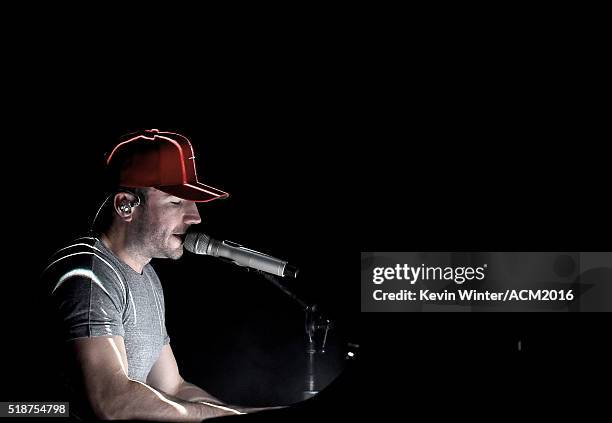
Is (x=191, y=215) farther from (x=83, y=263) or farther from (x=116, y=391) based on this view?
(x=116, y=391)

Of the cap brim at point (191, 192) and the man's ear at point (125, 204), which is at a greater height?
the cap brim at point (191, 192)

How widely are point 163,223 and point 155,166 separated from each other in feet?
0.63

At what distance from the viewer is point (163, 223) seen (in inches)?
94.7

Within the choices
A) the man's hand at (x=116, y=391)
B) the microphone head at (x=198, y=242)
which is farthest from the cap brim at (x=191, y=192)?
the man's hand at (x=116, y=391)

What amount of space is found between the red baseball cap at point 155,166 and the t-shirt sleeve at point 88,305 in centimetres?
36

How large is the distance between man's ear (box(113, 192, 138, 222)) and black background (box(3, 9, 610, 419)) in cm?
41

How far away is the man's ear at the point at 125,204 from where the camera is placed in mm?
2414

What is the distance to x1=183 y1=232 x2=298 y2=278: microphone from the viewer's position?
6.13 feet

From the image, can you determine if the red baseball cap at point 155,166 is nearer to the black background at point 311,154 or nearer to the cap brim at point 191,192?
the cap brim at point 191,192

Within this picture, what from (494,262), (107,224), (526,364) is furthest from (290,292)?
(494,262)

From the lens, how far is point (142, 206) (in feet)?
7.97

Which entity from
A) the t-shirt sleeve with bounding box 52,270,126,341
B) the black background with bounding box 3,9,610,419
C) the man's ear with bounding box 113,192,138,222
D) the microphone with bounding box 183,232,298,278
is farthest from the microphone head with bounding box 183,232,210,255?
the black background with bounding box 3,9,610,419

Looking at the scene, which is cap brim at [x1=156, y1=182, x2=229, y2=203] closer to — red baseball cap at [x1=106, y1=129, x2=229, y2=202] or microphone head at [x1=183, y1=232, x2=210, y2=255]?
red baseball cap at [x1=106, y1=129, x2=229, y2=202]

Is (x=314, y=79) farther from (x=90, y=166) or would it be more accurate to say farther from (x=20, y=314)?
(x=20, y=314)
